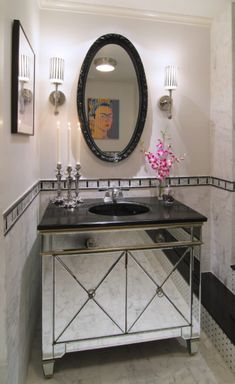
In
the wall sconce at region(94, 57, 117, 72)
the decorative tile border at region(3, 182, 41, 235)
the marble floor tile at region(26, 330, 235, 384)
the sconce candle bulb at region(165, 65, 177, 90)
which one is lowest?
the marble floor tile at region(26, 330, 235, 384)

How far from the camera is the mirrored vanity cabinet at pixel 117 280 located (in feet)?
4.93

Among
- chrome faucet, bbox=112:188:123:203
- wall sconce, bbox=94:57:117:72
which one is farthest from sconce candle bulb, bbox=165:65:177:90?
chrome faucet, bbox=112:188:123:203

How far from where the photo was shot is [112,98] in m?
2.08

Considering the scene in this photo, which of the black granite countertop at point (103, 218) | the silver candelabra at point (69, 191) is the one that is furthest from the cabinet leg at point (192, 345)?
the silver candelabra at point (69, 191)

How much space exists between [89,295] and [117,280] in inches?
6.5

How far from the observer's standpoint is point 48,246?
1.48m

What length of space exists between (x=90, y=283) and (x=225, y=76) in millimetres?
1688

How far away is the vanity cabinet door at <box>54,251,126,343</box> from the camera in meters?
1.51

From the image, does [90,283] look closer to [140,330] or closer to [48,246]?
[48,246]

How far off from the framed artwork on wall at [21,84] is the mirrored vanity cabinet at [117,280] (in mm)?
509

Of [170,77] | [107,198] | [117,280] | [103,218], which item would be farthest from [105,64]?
[117,280]

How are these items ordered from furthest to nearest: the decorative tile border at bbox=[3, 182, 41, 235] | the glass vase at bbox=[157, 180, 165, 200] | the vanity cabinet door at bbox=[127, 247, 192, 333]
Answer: the glass vase at bbox=[157, 180, 165, 200] < the vanity cabinet door at bbox=[127, 247, 192, 333] < the decorative tile border at bbox=[3, 182, 41, 235]

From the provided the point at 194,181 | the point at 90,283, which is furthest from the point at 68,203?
the point at 194,181

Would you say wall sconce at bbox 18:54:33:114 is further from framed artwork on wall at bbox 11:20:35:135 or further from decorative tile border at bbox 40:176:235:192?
decorative tile border at bbox 40:176:235:192
